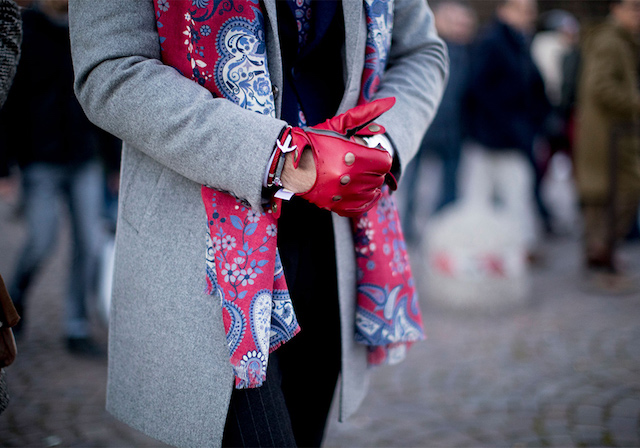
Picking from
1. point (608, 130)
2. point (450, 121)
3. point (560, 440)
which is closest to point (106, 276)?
point (560, 440)

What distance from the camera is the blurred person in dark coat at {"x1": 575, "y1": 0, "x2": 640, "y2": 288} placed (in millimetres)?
4562

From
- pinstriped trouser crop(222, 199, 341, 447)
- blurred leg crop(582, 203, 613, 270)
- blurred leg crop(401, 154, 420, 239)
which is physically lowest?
blurred leg crop(401, 154, 420, 239)

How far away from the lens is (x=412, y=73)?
1.51 meters

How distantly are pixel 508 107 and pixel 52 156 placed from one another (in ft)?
13.0

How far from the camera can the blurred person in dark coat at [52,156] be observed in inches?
127

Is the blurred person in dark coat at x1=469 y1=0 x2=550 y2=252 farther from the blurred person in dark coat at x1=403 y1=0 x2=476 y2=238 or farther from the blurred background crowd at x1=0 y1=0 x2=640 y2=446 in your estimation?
the blurred person in dark coat at x1=403 y1=0 x2=476 y2=238

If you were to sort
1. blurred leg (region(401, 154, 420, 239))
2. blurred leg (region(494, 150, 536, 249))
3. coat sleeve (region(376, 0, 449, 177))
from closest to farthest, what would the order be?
coat sleeve (region(376, 0, 449, 177))
blurred leg (region(494, 150, 536, 249))
blurred leg (region(401, 154, 420, 239))

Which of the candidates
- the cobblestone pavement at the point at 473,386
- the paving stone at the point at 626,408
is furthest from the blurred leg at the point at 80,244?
the paving stone at the point at 626,408

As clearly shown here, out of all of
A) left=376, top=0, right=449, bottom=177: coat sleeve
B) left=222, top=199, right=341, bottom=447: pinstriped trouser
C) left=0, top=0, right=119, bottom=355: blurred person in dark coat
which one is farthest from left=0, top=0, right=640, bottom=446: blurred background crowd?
left=222, top=199, right=341, bottom=447: pinstriped trouser

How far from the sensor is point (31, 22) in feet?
10.6

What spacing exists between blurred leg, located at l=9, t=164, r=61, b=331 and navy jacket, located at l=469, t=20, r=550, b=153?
12.5 feet

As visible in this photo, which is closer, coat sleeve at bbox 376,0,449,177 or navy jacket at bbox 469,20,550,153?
coat sleeve at bbox 376,0,449,177

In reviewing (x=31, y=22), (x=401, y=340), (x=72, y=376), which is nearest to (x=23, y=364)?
(x=72, y=376)

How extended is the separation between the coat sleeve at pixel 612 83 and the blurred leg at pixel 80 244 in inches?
159
